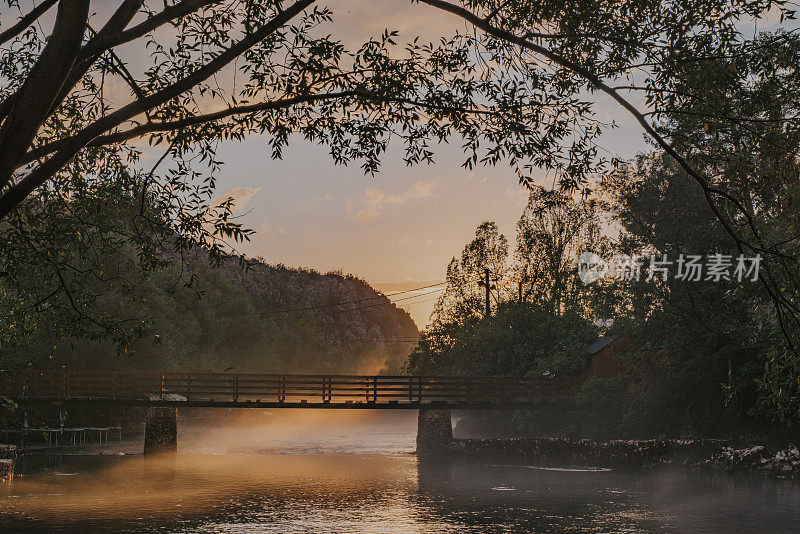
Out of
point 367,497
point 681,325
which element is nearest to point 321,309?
point 681,325

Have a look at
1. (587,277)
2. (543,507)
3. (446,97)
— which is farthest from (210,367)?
(446,97)

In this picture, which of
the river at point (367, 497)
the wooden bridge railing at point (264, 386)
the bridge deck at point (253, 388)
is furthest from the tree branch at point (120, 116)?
the wooden bridge railing at point (264, 386)

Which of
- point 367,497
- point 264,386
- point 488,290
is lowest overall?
point 367,497

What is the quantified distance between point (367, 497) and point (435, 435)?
16.4 m

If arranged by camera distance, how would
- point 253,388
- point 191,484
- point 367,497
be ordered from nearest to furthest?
point 367,497 → point 191,484 → point 253,388

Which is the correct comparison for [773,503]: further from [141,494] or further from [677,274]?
[141,494]

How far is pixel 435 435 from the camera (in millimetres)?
41062

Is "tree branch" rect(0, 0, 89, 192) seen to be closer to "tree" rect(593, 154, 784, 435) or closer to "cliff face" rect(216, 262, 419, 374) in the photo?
"tree" rect(593, 154, 784, 435)

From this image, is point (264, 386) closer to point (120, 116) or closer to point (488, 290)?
point (488, 290)

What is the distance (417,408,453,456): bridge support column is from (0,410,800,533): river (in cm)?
212

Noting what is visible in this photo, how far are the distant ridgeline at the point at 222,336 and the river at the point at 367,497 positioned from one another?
187 inches

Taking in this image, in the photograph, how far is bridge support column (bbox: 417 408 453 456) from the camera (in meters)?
40.8

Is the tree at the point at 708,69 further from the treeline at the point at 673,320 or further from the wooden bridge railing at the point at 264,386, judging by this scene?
the wooden bridge railing at the point at 264,386

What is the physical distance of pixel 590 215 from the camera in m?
50.5
